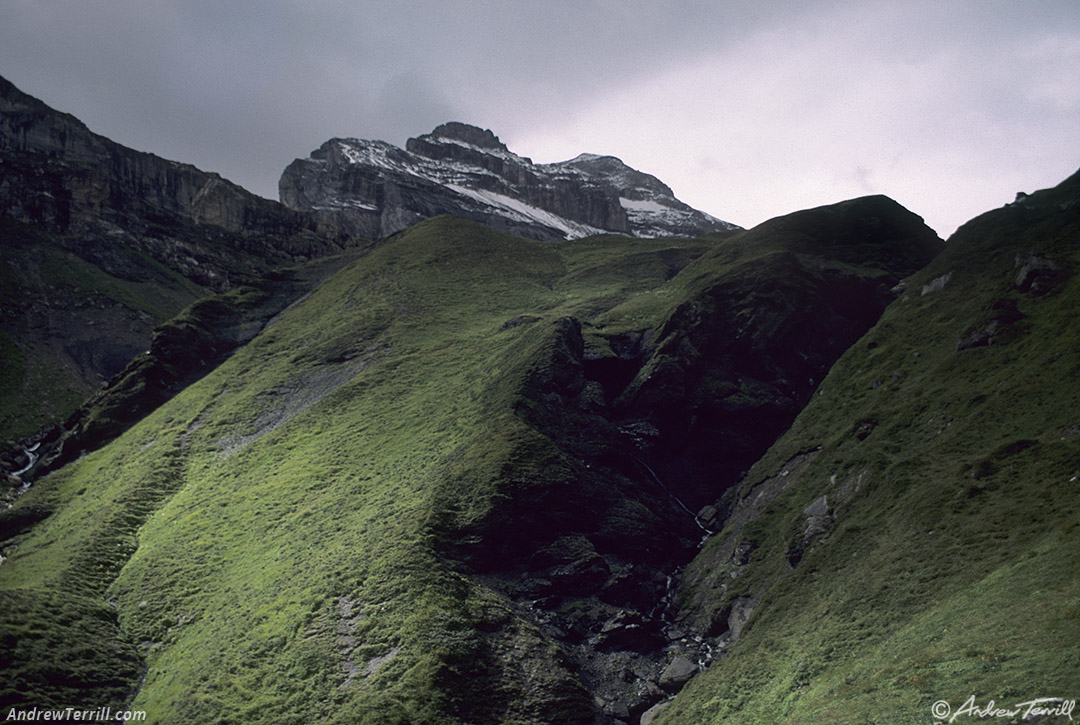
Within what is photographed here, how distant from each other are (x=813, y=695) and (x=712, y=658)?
12397 mm

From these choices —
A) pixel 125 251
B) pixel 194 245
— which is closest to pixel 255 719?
pixel 125 251

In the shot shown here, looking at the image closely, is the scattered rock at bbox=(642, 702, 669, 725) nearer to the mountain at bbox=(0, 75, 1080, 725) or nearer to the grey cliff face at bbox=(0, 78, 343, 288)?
the mountain at bbox=(0, 75, 1080, 725)

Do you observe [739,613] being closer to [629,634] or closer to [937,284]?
[629,634]

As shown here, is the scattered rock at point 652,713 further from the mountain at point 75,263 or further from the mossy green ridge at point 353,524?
the mountain at point 75,263

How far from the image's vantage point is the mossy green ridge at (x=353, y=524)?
3356 cm

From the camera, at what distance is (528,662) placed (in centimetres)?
3494

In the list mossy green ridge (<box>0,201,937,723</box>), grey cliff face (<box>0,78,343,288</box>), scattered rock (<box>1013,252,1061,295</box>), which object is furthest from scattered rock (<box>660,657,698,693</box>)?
grey cliff face (<box>0,78,343,288</box>)

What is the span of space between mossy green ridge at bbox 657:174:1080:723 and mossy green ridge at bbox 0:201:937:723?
978cm

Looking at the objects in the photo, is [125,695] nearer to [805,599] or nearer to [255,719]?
[255,719]

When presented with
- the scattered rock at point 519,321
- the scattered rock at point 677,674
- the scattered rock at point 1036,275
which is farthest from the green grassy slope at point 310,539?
the scattered rock at point 1036,275
